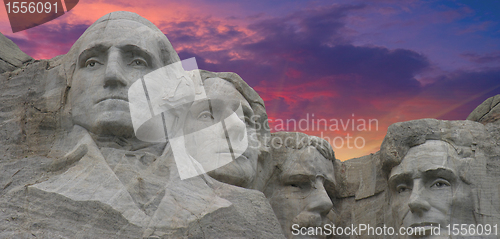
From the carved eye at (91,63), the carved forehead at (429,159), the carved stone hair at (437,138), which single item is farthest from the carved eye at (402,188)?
the carved eye at (91,63)

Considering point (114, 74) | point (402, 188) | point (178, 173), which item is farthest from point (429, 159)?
point (114, 74)

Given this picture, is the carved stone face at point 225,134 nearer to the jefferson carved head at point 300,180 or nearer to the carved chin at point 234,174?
the carved chin at point 234,174

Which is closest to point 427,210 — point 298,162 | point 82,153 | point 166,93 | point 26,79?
point 298,162

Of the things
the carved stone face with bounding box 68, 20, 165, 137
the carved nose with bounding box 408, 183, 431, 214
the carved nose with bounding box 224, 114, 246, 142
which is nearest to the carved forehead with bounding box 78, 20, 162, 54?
the carved stone face with bounding box 68, 20, 165, 137

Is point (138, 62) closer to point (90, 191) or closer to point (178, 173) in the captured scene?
point (178, 173)

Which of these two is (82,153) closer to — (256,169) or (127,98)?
(127,98)

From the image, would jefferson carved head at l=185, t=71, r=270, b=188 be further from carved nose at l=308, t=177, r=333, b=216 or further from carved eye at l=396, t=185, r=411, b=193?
carved eye at l=396, t=185, r=411, b=193
